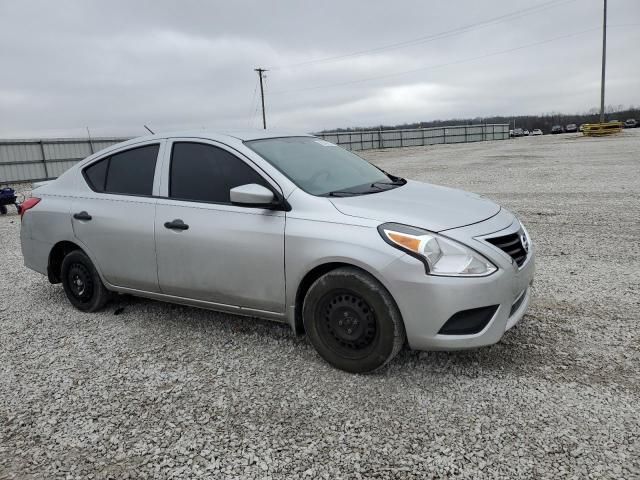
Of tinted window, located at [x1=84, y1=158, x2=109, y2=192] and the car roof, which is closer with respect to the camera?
the car roof

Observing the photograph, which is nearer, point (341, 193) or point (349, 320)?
point (349, 320)

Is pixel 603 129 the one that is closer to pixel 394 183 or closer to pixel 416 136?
pixel 416 136

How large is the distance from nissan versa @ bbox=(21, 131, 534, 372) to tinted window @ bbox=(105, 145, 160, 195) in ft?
0.05

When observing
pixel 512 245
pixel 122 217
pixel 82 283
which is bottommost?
pixel 82 283

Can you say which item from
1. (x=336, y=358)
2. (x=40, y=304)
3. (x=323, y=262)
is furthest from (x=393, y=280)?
(x=40, y=304)

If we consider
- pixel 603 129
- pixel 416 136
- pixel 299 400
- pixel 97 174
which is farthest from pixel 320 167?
pixel 416 136

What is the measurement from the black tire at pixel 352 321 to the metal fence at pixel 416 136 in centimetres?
4017

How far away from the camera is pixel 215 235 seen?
147 inches

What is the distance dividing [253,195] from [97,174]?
82.5 inches

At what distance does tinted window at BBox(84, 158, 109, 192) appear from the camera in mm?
4605

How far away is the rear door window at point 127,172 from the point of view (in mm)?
4289

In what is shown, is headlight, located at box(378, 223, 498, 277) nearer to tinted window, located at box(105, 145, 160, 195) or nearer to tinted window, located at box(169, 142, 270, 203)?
tinted window, located at box(169, 142, 270, 203)

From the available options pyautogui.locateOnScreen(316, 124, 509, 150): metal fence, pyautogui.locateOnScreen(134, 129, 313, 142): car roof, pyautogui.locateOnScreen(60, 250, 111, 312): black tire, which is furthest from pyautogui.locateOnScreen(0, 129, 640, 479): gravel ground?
pyautogui.locateOnScreen(316, 124, 509, 150): metal fence

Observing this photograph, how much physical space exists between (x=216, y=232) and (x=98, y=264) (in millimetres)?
1499
